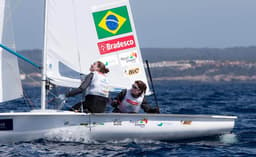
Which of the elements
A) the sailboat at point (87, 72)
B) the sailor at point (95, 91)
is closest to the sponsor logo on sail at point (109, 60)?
the sailboat at point (87, 72)

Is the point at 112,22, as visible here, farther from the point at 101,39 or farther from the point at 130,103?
the point at 130,103

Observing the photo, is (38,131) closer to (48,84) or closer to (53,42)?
(48,84)

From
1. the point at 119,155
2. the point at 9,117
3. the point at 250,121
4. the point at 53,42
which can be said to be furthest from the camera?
the point at 250,121

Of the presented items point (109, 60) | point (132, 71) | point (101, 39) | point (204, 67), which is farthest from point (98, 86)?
point (204, 67)

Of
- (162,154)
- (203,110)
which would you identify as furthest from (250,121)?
(162,154)

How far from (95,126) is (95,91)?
0.62 metres

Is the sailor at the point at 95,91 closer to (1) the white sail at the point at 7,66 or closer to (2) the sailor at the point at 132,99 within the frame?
(2) the sailor at the point at 132,99

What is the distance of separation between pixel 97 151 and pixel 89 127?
0.84 metres

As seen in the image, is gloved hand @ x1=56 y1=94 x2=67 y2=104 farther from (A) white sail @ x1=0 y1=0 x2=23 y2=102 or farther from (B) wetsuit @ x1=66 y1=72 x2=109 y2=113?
(A) white sail @ x1=0 y1=0 x2=23 y2=102

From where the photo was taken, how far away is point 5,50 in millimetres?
11555

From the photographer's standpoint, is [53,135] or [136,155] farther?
[53,135]

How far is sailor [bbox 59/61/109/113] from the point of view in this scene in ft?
36.9

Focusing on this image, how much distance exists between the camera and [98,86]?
11.3m

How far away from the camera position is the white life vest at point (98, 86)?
11.2 m
